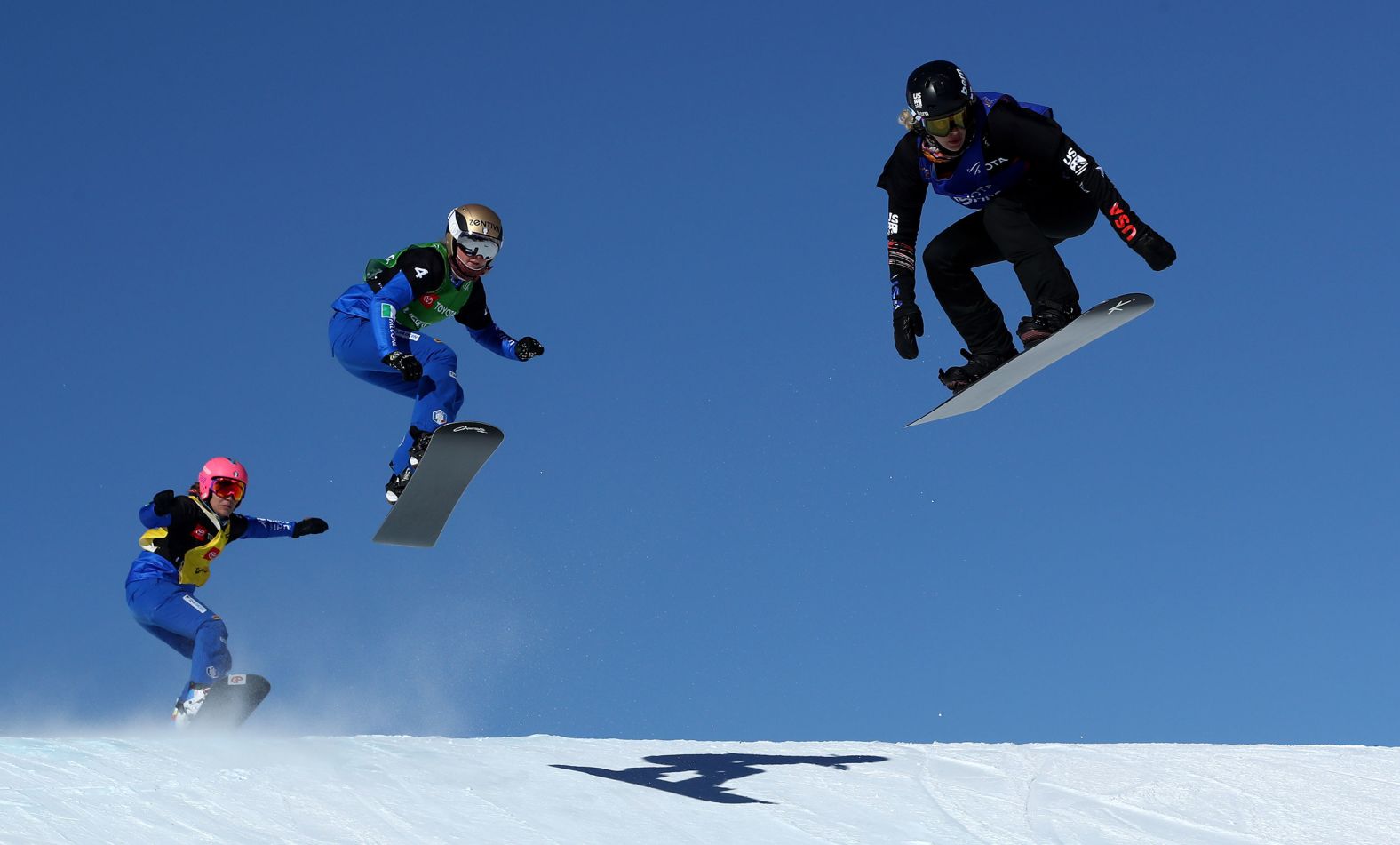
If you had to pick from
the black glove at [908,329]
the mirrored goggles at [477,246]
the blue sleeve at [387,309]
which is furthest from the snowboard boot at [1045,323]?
the blue sleeve at [387,309]

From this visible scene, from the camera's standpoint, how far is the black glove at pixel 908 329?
31.4ft

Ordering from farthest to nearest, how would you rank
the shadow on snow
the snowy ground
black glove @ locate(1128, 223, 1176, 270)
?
the shadow on snow
black glove @ locate(1128, 223, 1176, 270)
the snowy ground

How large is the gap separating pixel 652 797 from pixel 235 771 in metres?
2.68

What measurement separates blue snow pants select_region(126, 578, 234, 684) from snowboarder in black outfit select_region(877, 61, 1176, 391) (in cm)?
561

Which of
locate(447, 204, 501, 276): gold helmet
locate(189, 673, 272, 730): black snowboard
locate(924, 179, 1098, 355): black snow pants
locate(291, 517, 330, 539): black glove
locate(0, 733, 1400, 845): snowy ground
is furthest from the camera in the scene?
locate(291, 517, 330, 539): black glove

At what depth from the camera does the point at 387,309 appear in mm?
10078

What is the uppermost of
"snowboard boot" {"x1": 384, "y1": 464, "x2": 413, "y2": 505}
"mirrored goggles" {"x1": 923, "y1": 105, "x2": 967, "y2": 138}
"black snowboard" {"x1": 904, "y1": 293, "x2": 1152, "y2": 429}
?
"mirrored goggles" {"x1": 923, "y1": 105, "x2": 967, "y2": 138}

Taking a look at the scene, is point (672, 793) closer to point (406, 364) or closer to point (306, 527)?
point (406, 364)

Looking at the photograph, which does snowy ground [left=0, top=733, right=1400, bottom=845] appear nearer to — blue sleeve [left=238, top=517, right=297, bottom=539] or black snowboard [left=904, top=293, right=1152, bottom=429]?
blue sleeve [left=238, top=517, right=297, bottom=539]

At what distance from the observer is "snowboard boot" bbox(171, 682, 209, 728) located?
10.7m

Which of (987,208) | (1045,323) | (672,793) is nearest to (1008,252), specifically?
(987,208)

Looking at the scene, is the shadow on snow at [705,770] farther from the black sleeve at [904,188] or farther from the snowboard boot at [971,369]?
the black sleeve at [904,188]

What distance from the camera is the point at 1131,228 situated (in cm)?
876

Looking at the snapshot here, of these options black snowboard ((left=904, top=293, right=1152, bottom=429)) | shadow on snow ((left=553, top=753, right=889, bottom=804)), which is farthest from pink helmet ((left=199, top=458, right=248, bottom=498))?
black snowboard ((left=904, top=293, right=1152, bottom=429))
